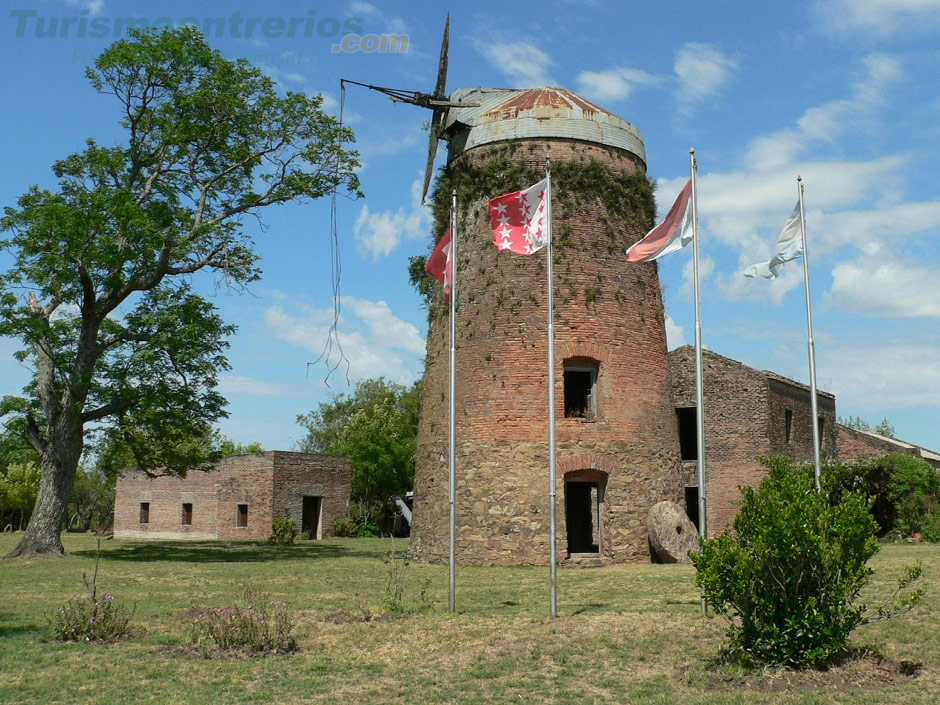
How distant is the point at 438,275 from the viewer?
50.9 feet

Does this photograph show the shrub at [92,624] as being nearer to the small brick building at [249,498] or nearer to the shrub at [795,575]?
the shrub at [795,575]

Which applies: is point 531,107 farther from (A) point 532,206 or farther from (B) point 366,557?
(B) point 366,557

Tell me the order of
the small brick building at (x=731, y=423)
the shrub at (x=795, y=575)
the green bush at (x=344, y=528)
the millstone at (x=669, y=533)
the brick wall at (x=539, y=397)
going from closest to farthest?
the shrub at (x=795, y=575)
the brick wall at (x=539, y=397)
the millstone at (x=669, y=533)
the small brick building at (x=731, y=423)
the green bush at (x=344, y=528)

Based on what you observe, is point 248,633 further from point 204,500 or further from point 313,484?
point 204,500

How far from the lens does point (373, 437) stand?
49750mm

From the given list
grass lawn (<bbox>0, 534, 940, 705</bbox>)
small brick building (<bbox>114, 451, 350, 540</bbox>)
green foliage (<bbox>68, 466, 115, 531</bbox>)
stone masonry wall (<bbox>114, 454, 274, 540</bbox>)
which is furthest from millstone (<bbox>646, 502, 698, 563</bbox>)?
green foliage (<bbox>68, 466, 115, 531</bbox>)

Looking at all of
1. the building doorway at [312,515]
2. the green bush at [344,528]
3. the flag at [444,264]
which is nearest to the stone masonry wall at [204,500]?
the building doorway at [312,515]

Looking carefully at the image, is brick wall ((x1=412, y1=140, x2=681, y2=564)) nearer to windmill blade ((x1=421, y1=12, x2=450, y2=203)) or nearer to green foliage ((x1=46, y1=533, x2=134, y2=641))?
windmill blade ((x1=421, y1=12, x2=450, y2=203))

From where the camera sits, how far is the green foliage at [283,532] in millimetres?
36031

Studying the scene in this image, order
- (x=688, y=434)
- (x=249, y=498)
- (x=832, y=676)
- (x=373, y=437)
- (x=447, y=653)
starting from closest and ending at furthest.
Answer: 1. (x=832, y=676)
2. (x=447, y=653)
3. (x=688, y=434)
4. (x=249, y=498)
5. (x=373, y=437)

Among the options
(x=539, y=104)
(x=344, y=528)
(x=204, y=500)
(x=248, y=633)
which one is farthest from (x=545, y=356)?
(x=204, y=500)

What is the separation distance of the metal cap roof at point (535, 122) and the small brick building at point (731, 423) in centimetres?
901

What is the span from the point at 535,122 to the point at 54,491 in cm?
1597

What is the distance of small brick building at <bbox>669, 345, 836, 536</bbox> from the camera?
29.0 metres
